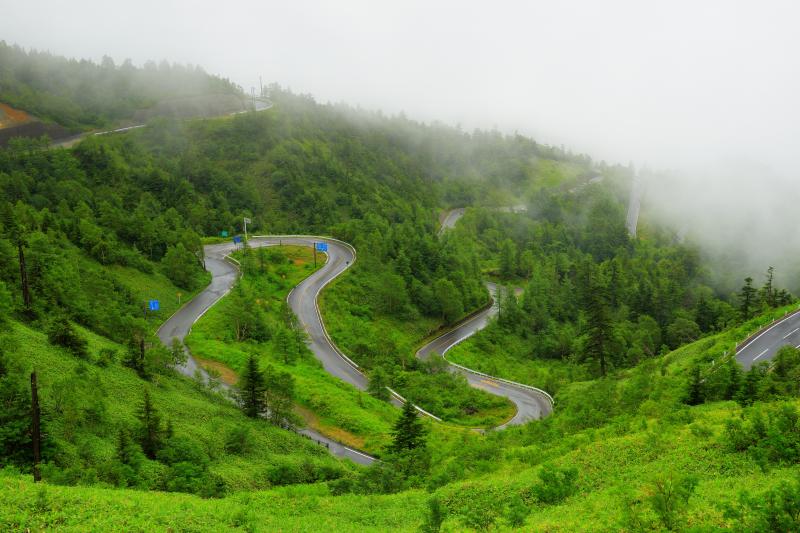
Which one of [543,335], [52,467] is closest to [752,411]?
[52,467]

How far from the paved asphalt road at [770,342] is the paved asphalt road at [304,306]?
37166 mm

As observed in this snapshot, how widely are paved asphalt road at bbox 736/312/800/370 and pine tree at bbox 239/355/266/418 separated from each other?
4281cm

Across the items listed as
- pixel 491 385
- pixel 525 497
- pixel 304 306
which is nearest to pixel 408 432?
pixel 525 497

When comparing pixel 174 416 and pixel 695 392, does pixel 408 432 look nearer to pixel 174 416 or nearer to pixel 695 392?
Result: pixel 174 416

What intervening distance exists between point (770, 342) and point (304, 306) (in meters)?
56.4

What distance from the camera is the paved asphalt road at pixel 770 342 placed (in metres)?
52.8

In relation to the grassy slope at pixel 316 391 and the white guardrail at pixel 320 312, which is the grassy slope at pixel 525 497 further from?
the white guardrail at pixel 320 312

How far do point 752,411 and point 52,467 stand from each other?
111 feet

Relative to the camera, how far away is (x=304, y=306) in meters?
79.0

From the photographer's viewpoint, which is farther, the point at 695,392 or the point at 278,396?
the point at 278,396

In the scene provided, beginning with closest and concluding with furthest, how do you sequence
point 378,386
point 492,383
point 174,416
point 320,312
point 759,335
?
point 174,416 → point 378,386 → point 759,335 → point 492,383 → point 320,312

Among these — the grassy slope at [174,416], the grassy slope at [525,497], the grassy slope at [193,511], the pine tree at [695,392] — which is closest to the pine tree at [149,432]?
the grassy slope at [174,416]

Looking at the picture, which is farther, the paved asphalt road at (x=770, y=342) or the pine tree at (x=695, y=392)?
the paved asphalt road at (x=770, y=342)

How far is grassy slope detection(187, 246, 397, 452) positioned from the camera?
49.7 metres
